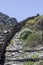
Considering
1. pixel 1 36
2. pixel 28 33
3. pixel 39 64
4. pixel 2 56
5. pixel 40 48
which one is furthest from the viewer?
pixel 28 33

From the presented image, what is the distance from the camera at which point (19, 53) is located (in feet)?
69.7

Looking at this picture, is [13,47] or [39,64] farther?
[13,47]

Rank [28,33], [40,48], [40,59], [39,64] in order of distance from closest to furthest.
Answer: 1. [39,64]
2. [40,59]
3. [40,48]
4. [28,33]

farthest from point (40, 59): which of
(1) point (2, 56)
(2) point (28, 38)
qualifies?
(2) point (28, 38)

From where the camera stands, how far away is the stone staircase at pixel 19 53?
19267 millimetres

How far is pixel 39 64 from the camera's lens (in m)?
17.9

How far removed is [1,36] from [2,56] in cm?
346

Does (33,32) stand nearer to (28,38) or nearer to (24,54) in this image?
(28,38)

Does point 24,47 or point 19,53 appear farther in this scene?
point 24,47

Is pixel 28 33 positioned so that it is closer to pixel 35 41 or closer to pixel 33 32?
pixel 33 32

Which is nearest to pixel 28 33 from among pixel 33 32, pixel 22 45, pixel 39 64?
pixel 33 32

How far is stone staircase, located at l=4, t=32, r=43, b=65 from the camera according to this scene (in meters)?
19.3

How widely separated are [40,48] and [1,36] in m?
3.51

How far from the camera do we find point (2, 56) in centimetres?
2052
